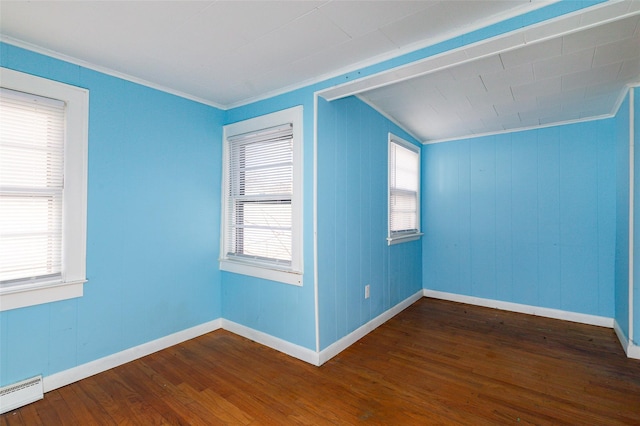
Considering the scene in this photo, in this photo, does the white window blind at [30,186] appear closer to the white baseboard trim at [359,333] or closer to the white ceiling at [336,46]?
the white ceiling at [336,46]

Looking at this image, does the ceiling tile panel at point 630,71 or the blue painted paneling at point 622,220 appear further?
the blue painted paneling at point 622,220

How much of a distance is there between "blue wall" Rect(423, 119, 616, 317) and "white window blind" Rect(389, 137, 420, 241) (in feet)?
0.89

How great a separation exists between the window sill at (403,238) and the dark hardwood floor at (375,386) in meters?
1.10

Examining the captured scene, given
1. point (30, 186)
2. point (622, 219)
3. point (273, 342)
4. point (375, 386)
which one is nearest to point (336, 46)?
point (30, 186)

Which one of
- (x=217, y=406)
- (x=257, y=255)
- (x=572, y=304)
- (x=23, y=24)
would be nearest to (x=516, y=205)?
(x=572, y=304)

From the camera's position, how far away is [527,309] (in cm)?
398

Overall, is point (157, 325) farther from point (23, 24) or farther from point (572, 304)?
point (572, 304)

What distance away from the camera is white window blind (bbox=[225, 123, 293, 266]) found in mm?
2930

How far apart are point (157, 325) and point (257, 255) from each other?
111 centimetres

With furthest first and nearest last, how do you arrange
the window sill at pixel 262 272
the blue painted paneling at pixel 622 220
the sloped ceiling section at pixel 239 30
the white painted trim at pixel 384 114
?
the white painted trim at pixel 384 114
the blue painted paneling at pixel 622 220
the window sill at pixel 262 272
the sloped ceiling section at pixel 239 30

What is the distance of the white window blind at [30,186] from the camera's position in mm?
2070

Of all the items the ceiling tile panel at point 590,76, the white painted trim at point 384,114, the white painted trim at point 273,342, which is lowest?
the white painted trim at point 273,342

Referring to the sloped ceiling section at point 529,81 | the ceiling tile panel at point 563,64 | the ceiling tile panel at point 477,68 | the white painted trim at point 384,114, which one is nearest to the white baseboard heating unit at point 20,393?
the white painted trim at point 384,114

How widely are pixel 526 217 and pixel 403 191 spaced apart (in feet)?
5.34
